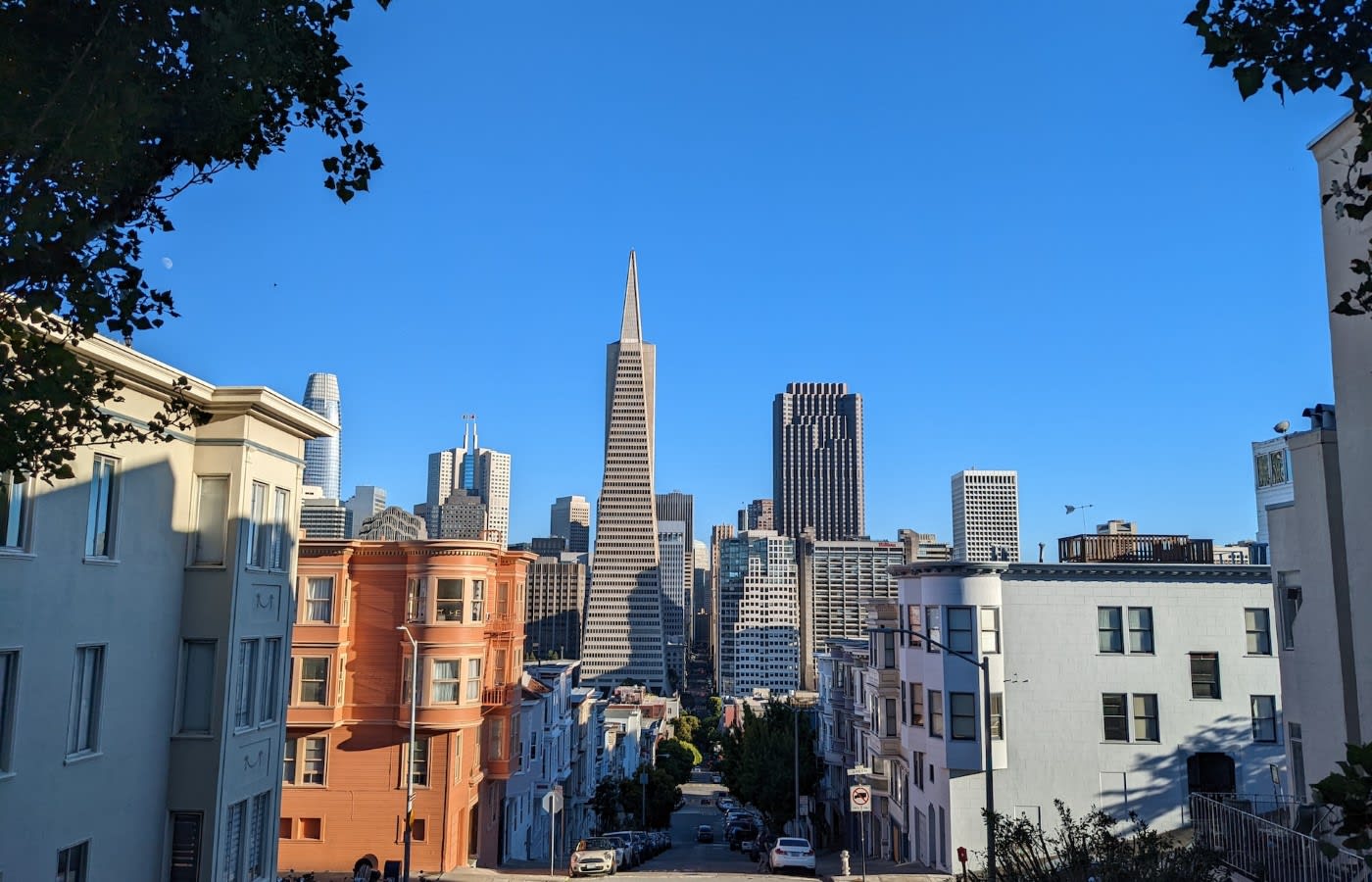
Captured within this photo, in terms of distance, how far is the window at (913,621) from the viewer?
39812 mm

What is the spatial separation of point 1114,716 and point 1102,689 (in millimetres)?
1040

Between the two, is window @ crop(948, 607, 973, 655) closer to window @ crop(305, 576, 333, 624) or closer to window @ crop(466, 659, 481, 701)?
window @ crop(466, 659, 481, 701)

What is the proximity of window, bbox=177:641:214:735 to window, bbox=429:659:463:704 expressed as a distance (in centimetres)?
1820

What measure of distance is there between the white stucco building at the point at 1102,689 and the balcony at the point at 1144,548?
239 centimetres

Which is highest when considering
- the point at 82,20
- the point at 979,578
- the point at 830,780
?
the point at 82,20

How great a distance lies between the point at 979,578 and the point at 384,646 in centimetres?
2248

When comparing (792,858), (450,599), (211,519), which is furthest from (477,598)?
(211,519)

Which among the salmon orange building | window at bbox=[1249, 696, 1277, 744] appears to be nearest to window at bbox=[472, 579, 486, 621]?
the salmon orange building

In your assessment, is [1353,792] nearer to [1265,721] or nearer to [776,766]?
[1265,721]

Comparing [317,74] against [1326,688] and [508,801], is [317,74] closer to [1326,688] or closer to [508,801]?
[1326,688]

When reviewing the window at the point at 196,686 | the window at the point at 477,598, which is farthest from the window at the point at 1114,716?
the window at the point at 196,686

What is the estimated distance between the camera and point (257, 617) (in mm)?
21781

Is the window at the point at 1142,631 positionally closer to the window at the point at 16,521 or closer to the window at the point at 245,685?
the window at the point at 245,685

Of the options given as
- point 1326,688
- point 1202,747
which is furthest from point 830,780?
point 1326,688
